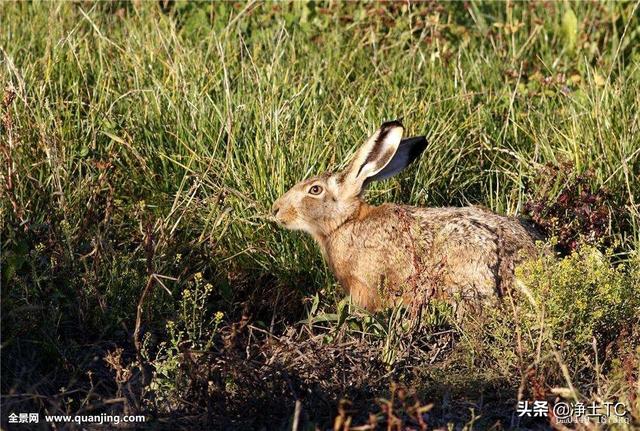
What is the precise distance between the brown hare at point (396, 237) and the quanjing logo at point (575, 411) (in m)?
0.83

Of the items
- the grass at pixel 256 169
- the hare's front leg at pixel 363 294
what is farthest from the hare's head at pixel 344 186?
the hare's front leg at pixel 363 294

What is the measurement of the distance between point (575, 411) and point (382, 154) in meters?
1.97

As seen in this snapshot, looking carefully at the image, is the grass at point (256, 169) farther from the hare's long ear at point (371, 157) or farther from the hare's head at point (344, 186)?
the hare's long ear at point (371, 157)

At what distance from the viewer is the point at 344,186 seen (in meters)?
6.20

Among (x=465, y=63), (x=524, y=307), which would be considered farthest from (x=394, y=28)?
(x=524, y=307)

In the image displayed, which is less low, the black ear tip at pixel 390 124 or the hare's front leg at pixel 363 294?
the black ear tip at pixel 390 124

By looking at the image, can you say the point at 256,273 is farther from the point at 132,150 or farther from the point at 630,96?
the point at 630,96

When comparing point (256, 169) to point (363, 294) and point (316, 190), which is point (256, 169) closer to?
point (316, 190)

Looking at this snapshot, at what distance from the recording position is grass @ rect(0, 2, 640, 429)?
4895mm

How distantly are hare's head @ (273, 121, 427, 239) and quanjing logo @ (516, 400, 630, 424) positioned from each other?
1.76 meters

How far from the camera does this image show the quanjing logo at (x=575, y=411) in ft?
14.3

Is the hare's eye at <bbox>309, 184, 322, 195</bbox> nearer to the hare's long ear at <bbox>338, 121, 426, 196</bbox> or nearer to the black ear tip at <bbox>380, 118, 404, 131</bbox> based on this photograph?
the hare's long ear at <bbox>338, 121, 426, 196</bbox>

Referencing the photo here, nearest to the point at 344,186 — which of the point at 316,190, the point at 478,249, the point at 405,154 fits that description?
the point at 316,190

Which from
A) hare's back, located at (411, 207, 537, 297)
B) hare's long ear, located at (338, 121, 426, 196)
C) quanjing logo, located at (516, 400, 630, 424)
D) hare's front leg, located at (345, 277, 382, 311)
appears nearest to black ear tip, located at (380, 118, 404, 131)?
hare's long ear, located at (338, 121, 426, 196)
